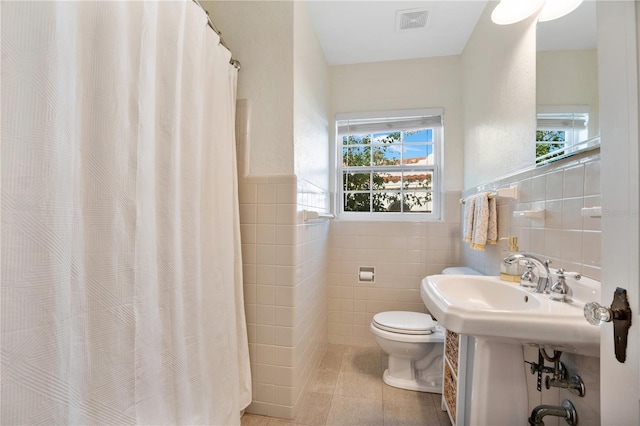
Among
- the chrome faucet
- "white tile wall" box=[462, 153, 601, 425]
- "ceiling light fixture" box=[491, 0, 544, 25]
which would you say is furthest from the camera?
"ceiling light fixture" box=[491, 0, 544, 25]

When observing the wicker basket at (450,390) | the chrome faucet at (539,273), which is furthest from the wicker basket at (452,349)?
the chrome faucet at (539,273)

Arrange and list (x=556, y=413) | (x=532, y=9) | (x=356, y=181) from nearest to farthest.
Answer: (x=556, y=413) < (x=532, y=9) < (x=356, y=181)

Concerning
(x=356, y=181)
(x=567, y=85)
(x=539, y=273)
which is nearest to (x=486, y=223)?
(x=539, y=273)

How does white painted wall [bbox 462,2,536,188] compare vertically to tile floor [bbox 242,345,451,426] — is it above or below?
above

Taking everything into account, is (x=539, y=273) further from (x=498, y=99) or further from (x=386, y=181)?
(x=386, y=181)

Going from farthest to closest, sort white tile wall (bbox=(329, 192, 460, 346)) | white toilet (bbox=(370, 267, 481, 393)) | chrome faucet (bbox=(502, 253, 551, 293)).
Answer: white tile wall (bbox=(329, 192, 460, 346))
white toilet (bbox=(370, 267, 481, 393))
chrome faucet (bbox=(502, 253, 551, 293))

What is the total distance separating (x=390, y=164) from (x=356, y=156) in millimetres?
314

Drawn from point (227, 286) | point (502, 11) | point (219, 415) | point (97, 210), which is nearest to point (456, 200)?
point (502, 11)

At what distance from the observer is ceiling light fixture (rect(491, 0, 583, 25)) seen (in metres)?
1.12

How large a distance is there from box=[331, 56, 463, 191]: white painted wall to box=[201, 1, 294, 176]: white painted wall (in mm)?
1031

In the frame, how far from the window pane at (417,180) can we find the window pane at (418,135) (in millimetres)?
294

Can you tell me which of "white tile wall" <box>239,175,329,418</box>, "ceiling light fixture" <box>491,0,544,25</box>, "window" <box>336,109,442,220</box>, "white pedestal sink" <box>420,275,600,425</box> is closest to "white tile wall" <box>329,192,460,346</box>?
"window" <box>336,109,442,220</box>

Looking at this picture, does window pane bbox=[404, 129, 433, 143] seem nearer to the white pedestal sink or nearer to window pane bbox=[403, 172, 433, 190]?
window pane bbox=[403, 172, 433, 190]

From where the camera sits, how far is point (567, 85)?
1103 millimetres
